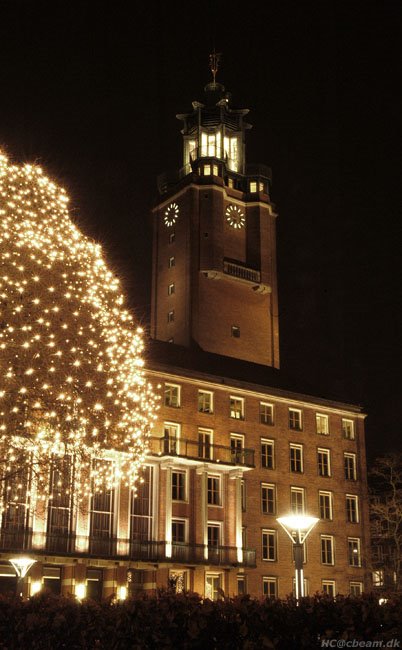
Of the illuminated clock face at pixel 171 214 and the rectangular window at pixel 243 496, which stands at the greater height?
the illuminated clock face at pixel 171 214

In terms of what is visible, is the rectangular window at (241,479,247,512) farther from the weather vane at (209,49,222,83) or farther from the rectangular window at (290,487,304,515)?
the weather vane at (209,49,222,83)

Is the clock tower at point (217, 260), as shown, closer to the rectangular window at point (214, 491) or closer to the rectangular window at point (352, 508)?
the rectangular window at point (352, 508)

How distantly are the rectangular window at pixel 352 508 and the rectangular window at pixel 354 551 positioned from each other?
4.04 ft

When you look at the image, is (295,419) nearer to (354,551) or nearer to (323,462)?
(323,462)

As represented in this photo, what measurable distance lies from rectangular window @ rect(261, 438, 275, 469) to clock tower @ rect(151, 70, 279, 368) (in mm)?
14258

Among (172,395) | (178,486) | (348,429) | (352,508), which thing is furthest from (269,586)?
(348,429)

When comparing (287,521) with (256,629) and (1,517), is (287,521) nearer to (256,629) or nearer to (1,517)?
(256,629)

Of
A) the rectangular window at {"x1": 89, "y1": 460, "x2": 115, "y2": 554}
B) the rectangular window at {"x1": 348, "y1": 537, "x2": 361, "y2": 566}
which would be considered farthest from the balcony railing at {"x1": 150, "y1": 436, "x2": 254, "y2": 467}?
the rectangular window at {"x1": 348, "y1": 537, "x2": 361, "y2": 566}

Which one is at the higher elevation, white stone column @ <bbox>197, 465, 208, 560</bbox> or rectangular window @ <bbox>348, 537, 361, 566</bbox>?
white stone column @ <bbox>197, 465, 208, 560</bbox>

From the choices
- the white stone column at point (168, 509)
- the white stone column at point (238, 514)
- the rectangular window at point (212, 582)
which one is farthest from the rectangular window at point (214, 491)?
the rectangular window at point (212, 582)

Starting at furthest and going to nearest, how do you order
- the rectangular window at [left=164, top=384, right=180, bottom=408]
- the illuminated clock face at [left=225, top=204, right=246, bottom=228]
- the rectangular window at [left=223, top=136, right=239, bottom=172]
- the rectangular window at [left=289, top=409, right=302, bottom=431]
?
1. the rectangular window at [left=223, top=136, right=239, bottom=172]
2. the illuminated clock face at [left=225, top=204, right=246, bottom=228]
3. the rectangular window at [left=289, top=409, right=302, bottom=431]
4. the rectangular window at [left=164, top=384, right=180, bottom=408]

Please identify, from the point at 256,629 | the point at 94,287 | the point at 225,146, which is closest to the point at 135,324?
the point at 94,287

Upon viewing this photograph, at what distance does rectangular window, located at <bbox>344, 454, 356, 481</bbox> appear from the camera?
53.5 m

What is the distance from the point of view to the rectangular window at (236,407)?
49.8 metres
